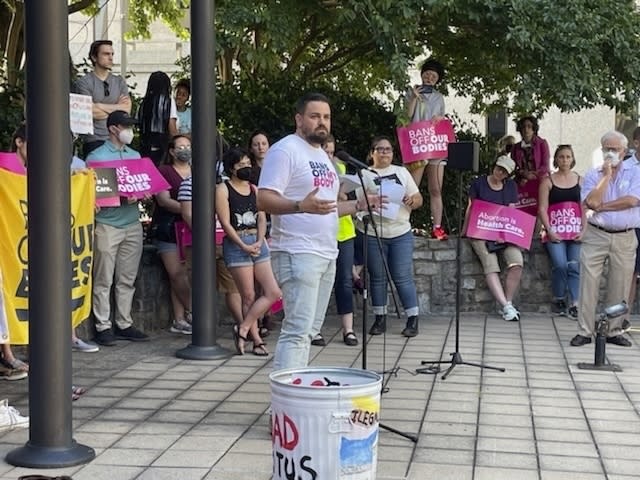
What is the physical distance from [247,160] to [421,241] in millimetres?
3152

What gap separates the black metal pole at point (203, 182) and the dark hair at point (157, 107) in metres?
1.98

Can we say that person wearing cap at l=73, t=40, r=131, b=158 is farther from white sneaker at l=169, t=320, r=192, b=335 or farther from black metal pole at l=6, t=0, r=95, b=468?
black metal pole at l=6, t=0, r=95, b=468

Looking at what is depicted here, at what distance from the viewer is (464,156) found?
27.3 feet

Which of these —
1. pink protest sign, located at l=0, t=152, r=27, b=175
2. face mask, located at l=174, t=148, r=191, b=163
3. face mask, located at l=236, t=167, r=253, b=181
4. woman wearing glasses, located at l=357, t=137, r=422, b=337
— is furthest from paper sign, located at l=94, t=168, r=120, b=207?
woman wearing glasses, located at l=357, t=137, r=422, b=337

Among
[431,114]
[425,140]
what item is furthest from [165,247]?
[431,114]

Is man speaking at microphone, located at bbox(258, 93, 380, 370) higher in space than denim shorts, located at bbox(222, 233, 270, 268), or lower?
higher

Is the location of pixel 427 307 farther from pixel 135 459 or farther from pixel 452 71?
pixel 135 459

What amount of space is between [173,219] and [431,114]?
11.1 ft

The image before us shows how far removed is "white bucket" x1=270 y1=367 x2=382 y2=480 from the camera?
185 inches

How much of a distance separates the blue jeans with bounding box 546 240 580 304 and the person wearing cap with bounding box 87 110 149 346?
15.5ft

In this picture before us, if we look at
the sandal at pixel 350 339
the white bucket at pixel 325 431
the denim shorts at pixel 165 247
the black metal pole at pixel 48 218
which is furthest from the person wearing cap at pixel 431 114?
the white bucket at pixel 325 431

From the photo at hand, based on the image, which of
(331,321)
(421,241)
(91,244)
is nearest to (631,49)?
(421,241)

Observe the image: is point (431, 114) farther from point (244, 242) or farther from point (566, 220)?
point (244, 242)

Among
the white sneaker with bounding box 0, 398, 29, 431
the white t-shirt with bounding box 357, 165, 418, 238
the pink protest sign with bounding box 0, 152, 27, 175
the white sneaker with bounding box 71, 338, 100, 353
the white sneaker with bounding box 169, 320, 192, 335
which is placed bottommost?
the white sneaker with bounding box 169, 320, 192, 335
